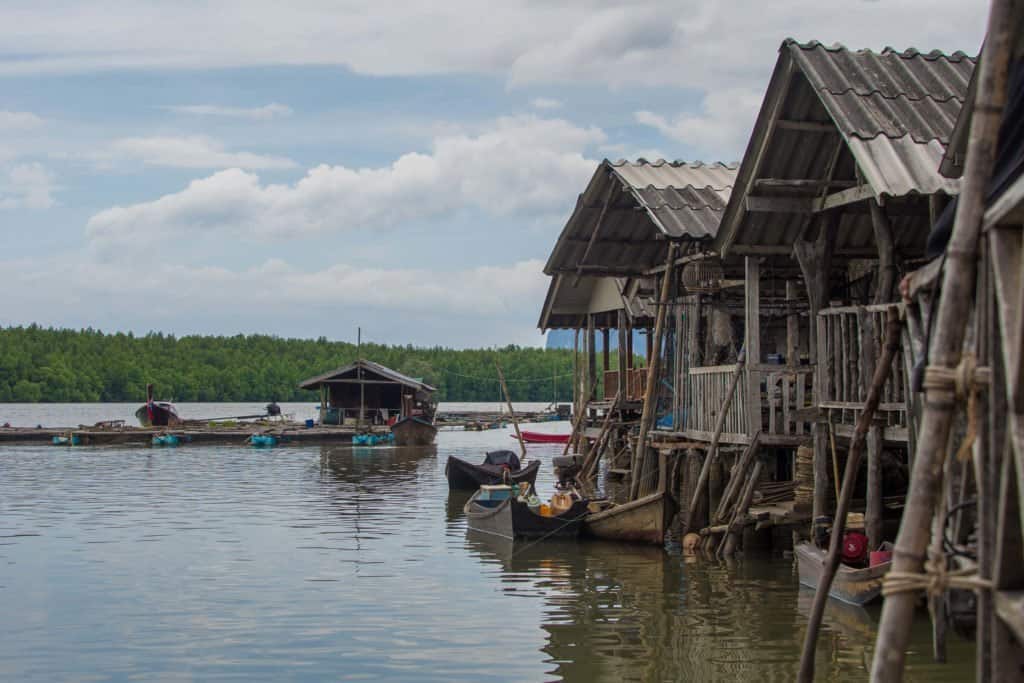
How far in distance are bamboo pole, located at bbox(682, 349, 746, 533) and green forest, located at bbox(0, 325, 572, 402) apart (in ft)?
329

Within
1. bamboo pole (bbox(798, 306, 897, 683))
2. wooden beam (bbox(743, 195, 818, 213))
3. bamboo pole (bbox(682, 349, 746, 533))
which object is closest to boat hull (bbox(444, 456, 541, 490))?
bamboo pole (bbox(682, 349, 746, 533))

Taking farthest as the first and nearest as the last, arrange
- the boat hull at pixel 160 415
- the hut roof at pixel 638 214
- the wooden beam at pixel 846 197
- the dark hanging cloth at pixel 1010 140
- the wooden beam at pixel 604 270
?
the boat hull at pixel 160 415
the wooden beam at pixel 604 270
the hut roof at pixel 638 214
the wooden beam at pixel 846 197
the dark hanging cloth at pixel 1010 140

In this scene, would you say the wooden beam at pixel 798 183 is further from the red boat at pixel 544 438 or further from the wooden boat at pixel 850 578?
the red boat at pixel 544 438

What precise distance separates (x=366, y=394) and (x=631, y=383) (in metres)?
31.6

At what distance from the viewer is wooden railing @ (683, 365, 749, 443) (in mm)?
16938

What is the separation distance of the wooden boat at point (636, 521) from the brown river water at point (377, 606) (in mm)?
210

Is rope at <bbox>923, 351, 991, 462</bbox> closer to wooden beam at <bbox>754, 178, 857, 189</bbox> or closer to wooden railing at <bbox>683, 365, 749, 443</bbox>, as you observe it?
wooden beam at <bbox>754, 178, 857, 189</bbox>

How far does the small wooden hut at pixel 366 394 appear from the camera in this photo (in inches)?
2151

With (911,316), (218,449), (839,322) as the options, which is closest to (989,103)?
(911,316)

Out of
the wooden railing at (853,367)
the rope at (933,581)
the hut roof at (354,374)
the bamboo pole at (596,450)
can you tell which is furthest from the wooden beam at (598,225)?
the hut roof at (354,374)

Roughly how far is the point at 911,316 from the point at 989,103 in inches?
81.4

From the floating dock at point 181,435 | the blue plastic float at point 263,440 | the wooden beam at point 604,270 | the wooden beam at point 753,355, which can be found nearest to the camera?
the wooden beam at point 753,355

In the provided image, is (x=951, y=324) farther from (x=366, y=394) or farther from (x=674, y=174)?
(x=366, y=394)

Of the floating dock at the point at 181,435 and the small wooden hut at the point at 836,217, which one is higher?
the small wooden hut at the point at 836,217
